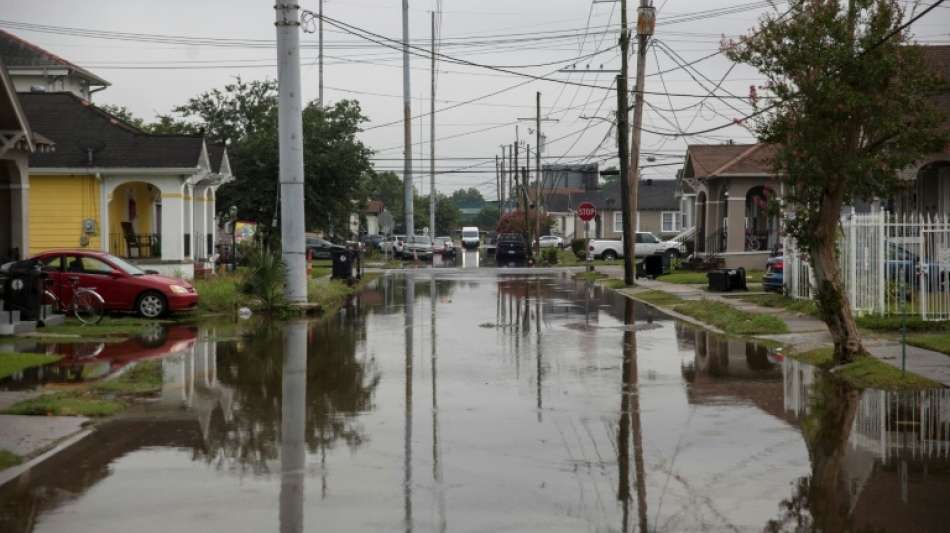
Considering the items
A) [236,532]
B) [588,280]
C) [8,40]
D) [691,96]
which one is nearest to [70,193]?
[8,40]

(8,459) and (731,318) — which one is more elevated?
(731,318)

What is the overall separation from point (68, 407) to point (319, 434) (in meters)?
3.29

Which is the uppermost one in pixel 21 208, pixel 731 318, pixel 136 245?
pixel 21 208

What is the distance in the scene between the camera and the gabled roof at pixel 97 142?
104 ft

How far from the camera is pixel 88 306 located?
2200cm

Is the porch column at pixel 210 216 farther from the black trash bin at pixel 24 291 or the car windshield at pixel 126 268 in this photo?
the black trash bin at pixel 24 291

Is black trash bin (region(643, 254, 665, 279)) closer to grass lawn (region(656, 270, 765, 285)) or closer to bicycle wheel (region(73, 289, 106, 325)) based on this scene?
grass lawn (region(656, 270, 765, 285))

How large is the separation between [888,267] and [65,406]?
15.7 m

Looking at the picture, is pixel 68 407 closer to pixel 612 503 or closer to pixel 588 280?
pixel 612 503

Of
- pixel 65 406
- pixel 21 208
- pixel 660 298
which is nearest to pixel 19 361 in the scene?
pixel 65 406

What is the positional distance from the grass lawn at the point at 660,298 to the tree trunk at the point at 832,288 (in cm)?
1216

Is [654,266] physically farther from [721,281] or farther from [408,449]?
[408,449]

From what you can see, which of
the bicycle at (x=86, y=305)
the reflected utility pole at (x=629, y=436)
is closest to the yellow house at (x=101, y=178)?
the bicycle at (x=86, y=305)

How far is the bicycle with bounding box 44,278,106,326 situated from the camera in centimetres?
2189
